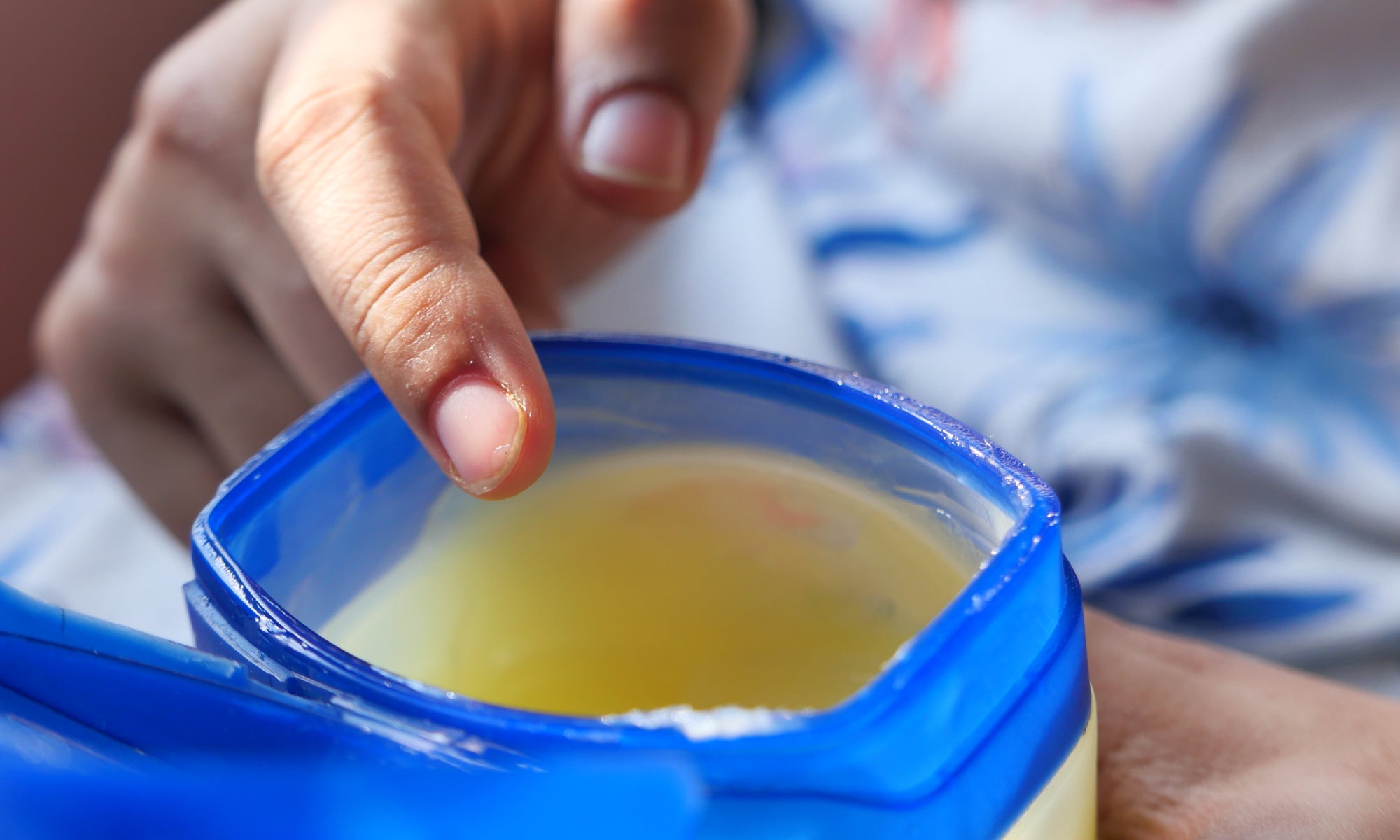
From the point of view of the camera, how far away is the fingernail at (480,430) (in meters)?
0.26

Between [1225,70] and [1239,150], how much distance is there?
33 mm

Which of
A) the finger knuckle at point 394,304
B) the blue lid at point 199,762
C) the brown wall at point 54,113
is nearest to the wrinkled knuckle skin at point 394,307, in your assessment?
the finger knuckle at point 394,304

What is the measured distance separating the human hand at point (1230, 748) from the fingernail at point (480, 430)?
6.7 inches

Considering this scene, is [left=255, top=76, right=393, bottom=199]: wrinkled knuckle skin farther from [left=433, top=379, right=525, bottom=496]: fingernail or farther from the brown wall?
the brown wall

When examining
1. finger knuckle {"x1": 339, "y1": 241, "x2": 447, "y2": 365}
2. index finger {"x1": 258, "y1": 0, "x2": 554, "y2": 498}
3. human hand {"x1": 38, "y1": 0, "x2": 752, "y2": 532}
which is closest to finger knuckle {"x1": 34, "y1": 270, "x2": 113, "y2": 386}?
human hand {"x1": 38, "y1": 0, "x2": 752, "y2": 532}

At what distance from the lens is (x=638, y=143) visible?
413mm

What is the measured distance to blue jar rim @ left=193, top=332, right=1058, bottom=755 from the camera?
165 millimetres

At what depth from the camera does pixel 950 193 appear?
597mm

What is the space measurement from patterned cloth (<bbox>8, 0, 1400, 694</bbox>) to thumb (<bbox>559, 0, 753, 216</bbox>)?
0.14m

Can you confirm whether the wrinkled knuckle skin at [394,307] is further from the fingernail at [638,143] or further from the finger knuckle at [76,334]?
the finger knuckle at [76,334]

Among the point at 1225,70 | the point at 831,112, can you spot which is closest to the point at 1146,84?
the point at 1225,70

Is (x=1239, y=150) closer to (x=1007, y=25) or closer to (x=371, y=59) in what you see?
(x=1007, y=25)

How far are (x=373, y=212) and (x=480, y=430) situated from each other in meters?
0.09

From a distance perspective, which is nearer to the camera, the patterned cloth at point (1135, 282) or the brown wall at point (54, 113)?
the patterned cloth at point (1135, 282)
